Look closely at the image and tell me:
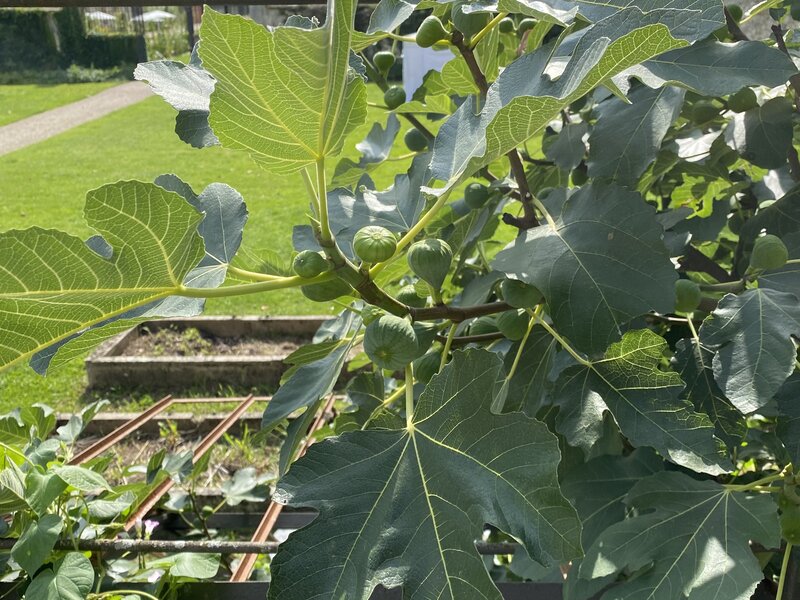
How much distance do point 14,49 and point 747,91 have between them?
1968cm

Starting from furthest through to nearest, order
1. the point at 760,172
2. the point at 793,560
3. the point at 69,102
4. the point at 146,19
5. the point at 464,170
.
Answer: the point at 146,19 < the point at 69,102 < the point at 760,172 < the point at 793,560 < the point at 464,170

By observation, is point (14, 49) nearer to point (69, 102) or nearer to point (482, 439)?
point (69, 102)

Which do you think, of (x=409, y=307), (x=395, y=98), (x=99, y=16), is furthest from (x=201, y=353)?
(x=99, y=16)

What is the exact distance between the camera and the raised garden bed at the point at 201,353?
3.25 meters

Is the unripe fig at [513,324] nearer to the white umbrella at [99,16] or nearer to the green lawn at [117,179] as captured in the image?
the green lawn at [117,179]

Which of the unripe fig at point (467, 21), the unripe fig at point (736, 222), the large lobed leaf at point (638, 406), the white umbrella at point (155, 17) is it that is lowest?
the white umbrella at point (155, 17)

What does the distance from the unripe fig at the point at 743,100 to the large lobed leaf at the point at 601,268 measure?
314mm

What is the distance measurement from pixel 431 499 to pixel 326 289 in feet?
0.67

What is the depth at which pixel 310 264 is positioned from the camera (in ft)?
2.16

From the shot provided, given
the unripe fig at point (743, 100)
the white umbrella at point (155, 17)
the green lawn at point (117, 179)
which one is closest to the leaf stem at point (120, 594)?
the unripe fig at point (743, 100)

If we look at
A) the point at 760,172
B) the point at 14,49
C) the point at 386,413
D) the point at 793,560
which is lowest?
the point at 14,49

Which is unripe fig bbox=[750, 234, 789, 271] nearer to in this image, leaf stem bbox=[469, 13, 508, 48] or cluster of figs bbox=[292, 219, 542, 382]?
cluster of figs bbox=[292, 219, 542, 382]

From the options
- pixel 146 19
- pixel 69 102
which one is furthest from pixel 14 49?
pixel 69 102

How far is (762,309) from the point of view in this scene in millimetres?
733
